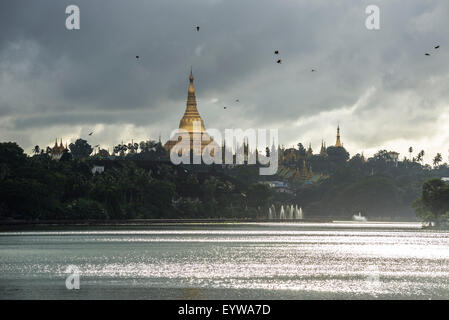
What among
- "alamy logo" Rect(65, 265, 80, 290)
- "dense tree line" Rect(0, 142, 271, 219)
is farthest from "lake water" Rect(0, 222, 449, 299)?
"dense tree line" Rect(0, 142, 271, 219)

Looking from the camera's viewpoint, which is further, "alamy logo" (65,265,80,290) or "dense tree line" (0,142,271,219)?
"dense tree line" (0,142,271,219)

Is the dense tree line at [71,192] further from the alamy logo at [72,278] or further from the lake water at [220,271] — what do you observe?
the alamy logo at [72,278]

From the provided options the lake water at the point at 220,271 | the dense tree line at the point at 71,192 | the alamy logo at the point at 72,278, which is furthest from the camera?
the dense tree line at the point at 71,192

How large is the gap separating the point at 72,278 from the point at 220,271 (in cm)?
1524

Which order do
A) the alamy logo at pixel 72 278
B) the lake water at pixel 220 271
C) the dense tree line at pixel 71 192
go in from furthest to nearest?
the dense tree line at pixel 71 192 < the alamy logo at pixel 72 278 < the lake water at pixel 220 271

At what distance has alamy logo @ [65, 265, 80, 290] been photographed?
237 ft

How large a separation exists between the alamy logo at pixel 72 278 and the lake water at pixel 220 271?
59 cm

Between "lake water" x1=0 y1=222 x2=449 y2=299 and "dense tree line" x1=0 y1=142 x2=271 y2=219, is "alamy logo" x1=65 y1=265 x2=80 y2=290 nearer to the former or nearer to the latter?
"lake water" x1=0 y1=222 x2=449 y2=299

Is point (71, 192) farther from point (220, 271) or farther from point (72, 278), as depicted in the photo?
point (72, 278)

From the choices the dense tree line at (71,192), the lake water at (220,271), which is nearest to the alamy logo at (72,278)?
the lake water at (220,271)

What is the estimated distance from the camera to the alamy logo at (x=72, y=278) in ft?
237

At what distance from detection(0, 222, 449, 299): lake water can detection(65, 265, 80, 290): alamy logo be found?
590 millimetres
